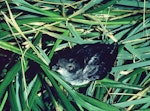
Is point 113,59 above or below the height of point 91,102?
above

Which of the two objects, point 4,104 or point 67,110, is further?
point 4,104

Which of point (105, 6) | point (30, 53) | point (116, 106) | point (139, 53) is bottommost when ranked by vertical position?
point (116, 106)

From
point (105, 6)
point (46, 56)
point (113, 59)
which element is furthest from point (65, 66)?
point (105, 6)

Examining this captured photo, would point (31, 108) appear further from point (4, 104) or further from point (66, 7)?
point (66, 7)

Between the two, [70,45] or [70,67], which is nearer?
[70,67]
